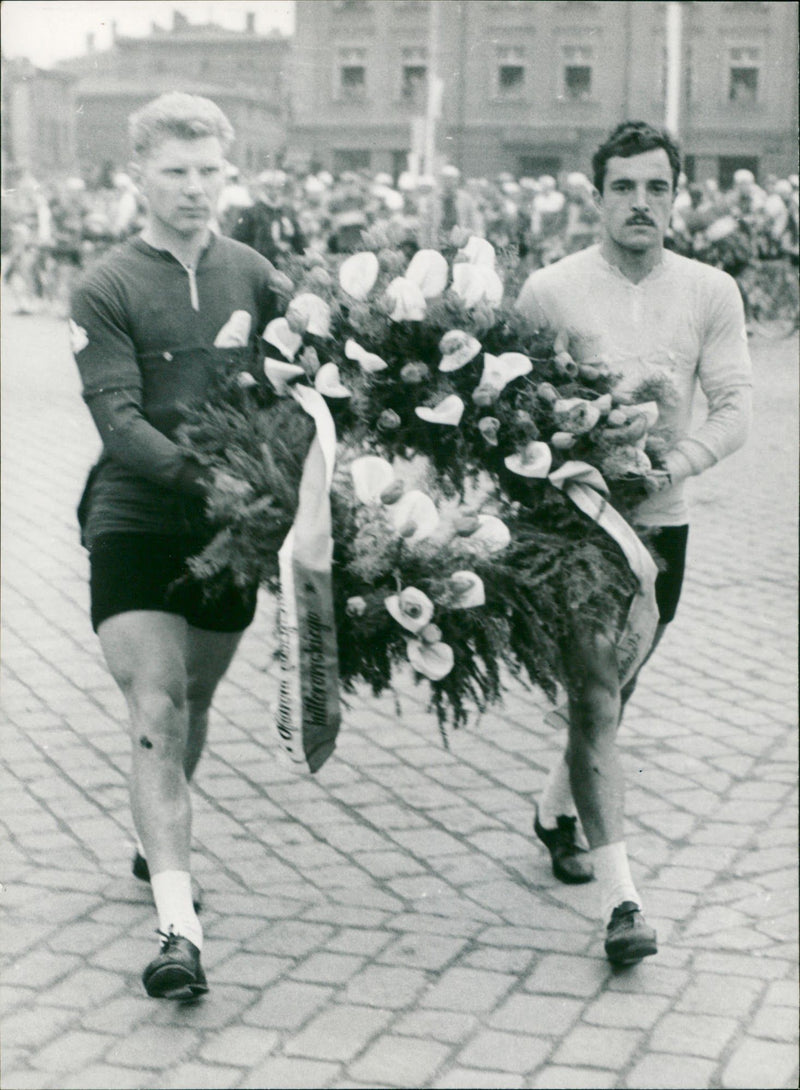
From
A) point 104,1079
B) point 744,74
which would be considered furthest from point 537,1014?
point 744,74

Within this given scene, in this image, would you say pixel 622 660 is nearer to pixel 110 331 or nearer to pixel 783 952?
pixel 783 952

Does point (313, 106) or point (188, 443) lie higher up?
point (313, 106)

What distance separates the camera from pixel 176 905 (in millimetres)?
3617

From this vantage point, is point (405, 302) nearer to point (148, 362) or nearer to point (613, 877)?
point (148, 362)

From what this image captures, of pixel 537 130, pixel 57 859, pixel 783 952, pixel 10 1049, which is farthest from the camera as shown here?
pixel 537 130

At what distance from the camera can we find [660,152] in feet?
13.3

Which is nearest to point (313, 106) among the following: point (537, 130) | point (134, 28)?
point (537, 130)

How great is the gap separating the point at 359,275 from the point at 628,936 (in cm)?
166

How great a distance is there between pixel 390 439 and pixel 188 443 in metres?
0.45

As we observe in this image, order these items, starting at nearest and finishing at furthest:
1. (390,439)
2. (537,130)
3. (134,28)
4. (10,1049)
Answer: (10,1049) < (390,439) < (134,28) < (537,130)

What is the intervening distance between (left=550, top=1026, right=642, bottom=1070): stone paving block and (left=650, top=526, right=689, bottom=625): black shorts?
3.75ft

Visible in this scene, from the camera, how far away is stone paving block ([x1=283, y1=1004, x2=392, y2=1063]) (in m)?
3.36

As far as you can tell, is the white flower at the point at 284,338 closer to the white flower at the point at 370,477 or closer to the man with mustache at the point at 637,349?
the white flower at the point at 370,477

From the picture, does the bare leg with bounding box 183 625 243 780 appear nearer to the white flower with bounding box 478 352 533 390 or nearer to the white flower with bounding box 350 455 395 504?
the white flower with bounding box 350 455 395 504
